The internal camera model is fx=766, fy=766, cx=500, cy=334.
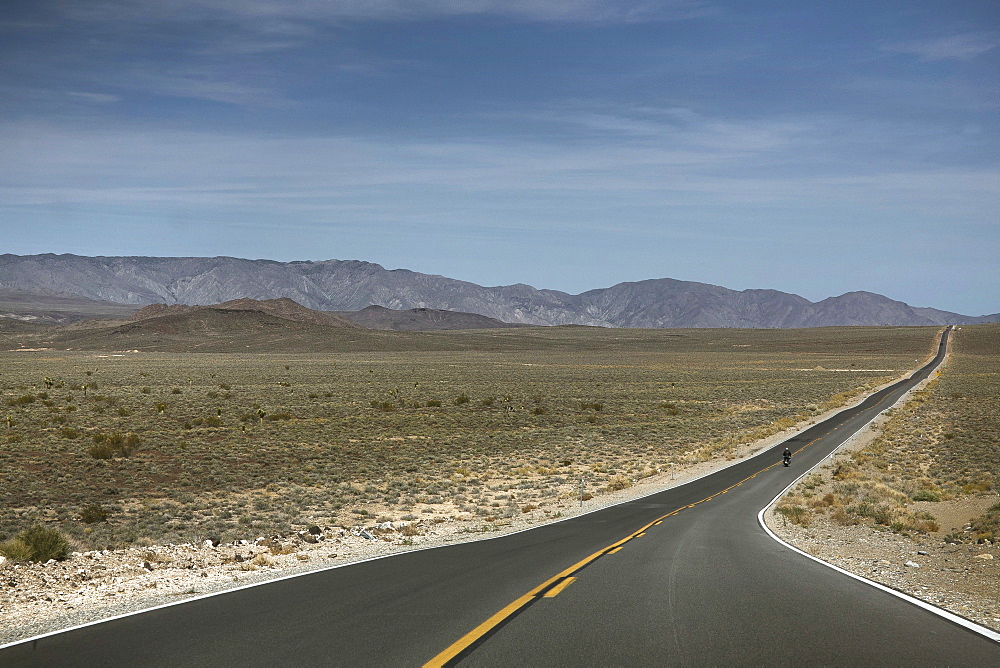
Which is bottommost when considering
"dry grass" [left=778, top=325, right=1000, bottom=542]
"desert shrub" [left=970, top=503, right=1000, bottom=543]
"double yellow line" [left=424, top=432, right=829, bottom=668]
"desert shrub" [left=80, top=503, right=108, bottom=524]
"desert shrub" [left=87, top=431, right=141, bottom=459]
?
"desert shrub" [left=87, top=431, right=141, bottom=459]

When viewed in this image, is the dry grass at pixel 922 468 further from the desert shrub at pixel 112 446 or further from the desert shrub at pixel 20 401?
the desert shrub at pixel 20 401

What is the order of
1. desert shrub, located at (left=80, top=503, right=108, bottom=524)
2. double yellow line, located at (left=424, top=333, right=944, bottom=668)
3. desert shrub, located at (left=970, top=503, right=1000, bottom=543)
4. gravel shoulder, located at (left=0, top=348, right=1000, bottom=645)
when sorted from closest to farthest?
double yellow line, located at (left=424, top=333, right=944, bottom=668) → gravel shoulder, located at (left=0, top=348, right=1000, bottom=645) → desert shrub, located at (left=970, top=503, right=1000, bottom=543) → desert shrub, located at (left=80, top=503, right=108, bottom=524)

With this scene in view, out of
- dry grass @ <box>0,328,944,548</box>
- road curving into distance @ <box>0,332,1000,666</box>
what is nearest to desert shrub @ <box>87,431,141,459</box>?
dry grass @ <box>0,328,944,548</box>

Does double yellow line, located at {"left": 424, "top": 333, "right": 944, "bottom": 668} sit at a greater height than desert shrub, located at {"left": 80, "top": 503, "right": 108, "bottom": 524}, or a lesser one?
greater

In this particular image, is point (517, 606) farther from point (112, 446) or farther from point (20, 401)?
point (20, 401)

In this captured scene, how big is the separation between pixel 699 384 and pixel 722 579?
71011mm

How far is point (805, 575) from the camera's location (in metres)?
11.3

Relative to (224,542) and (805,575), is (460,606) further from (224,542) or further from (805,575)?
(224,542)

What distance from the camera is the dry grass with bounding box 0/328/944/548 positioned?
71.4 feet

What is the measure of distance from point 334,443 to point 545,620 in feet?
94.6

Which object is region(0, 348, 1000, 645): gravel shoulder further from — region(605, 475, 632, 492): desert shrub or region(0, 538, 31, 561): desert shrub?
region(605, 475, 632, 492): desert shrub

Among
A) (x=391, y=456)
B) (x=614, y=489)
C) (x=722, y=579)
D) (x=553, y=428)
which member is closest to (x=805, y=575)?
(x=722, y=579)

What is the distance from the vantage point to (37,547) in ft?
41.0

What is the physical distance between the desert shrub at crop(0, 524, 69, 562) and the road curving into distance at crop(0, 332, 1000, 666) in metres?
4.47
